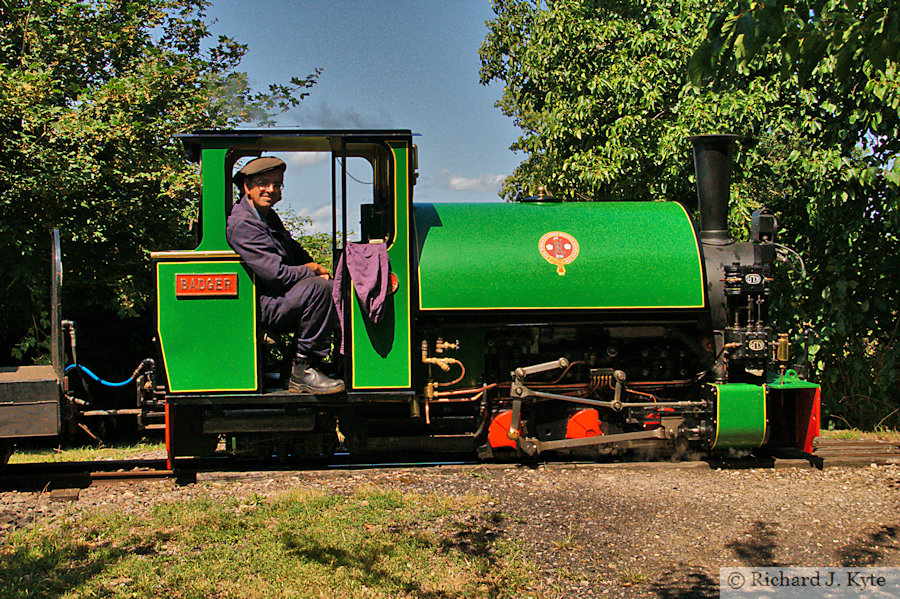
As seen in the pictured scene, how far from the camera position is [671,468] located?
A: 6.23m

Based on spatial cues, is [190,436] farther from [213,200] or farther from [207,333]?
[213,200]

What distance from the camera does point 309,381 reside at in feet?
18.6

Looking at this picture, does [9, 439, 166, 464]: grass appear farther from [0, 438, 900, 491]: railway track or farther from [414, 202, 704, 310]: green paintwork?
[414, 202, 704, 310]: green paintwork

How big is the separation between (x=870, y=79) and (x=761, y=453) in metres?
3.71

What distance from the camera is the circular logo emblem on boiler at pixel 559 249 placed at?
235 inches

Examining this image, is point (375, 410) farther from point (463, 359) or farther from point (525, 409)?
point (525, 409)

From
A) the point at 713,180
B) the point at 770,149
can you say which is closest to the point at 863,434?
the point at 770,149

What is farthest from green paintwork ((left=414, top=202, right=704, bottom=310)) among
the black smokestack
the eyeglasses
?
the eyeglasses

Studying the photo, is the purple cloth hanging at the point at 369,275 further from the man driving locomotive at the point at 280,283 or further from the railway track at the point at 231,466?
the railway track at the point at 231,466

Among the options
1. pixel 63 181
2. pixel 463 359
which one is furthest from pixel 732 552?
pixel 63 181

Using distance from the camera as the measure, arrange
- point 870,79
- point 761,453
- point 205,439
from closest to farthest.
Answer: point 205,439 < point 761,453 < point 870,79

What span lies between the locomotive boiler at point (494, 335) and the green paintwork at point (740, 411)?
1 centimetres

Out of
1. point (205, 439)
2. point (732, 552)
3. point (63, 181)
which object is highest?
point (63, 181)

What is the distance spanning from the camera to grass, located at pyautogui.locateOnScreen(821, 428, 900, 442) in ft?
25.2
